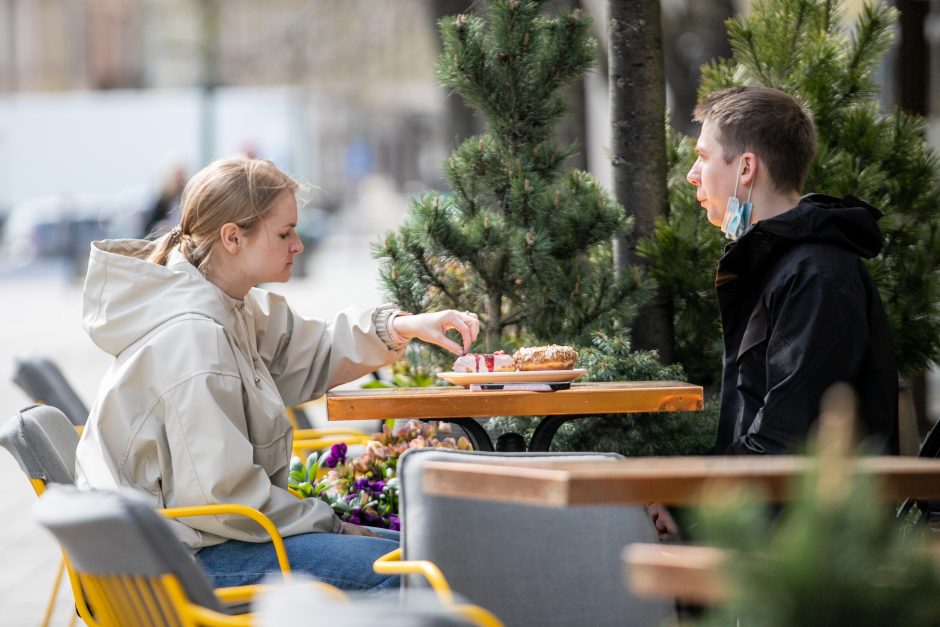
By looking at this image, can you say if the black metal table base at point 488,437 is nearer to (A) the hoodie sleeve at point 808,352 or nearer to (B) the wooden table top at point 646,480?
(A) the hoodie sleeve at point 808,352

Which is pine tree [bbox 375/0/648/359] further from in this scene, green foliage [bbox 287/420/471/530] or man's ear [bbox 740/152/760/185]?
man's ear [bbox 740/152/760/185]

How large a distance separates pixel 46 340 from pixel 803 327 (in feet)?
50.7

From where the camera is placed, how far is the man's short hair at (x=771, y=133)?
3.62 m

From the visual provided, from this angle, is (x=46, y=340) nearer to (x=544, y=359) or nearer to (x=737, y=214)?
(x=544, y=359)

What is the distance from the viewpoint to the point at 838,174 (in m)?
4.76

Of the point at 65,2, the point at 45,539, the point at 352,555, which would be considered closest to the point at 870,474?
the point at 352,555

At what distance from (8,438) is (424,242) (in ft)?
5.50

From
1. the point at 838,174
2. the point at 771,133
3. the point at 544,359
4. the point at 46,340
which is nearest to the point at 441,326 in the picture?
the point at 544,359

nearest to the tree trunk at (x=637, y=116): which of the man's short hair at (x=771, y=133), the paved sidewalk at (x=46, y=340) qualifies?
the paved sidewalk at (x=46, y=340)

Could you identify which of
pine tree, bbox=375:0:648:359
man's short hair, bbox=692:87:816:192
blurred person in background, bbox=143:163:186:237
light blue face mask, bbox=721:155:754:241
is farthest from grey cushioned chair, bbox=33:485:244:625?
blurred person in background, bbox=143:163:186:237

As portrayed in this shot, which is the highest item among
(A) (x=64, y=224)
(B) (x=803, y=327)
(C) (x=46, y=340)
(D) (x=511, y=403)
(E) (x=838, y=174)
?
(E) (x=838, y=174)

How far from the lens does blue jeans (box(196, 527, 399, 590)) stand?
10.8 feet

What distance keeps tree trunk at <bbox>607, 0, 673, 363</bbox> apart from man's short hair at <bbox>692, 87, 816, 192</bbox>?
1231 mm

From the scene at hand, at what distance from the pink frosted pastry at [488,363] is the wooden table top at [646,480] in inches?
54.6
